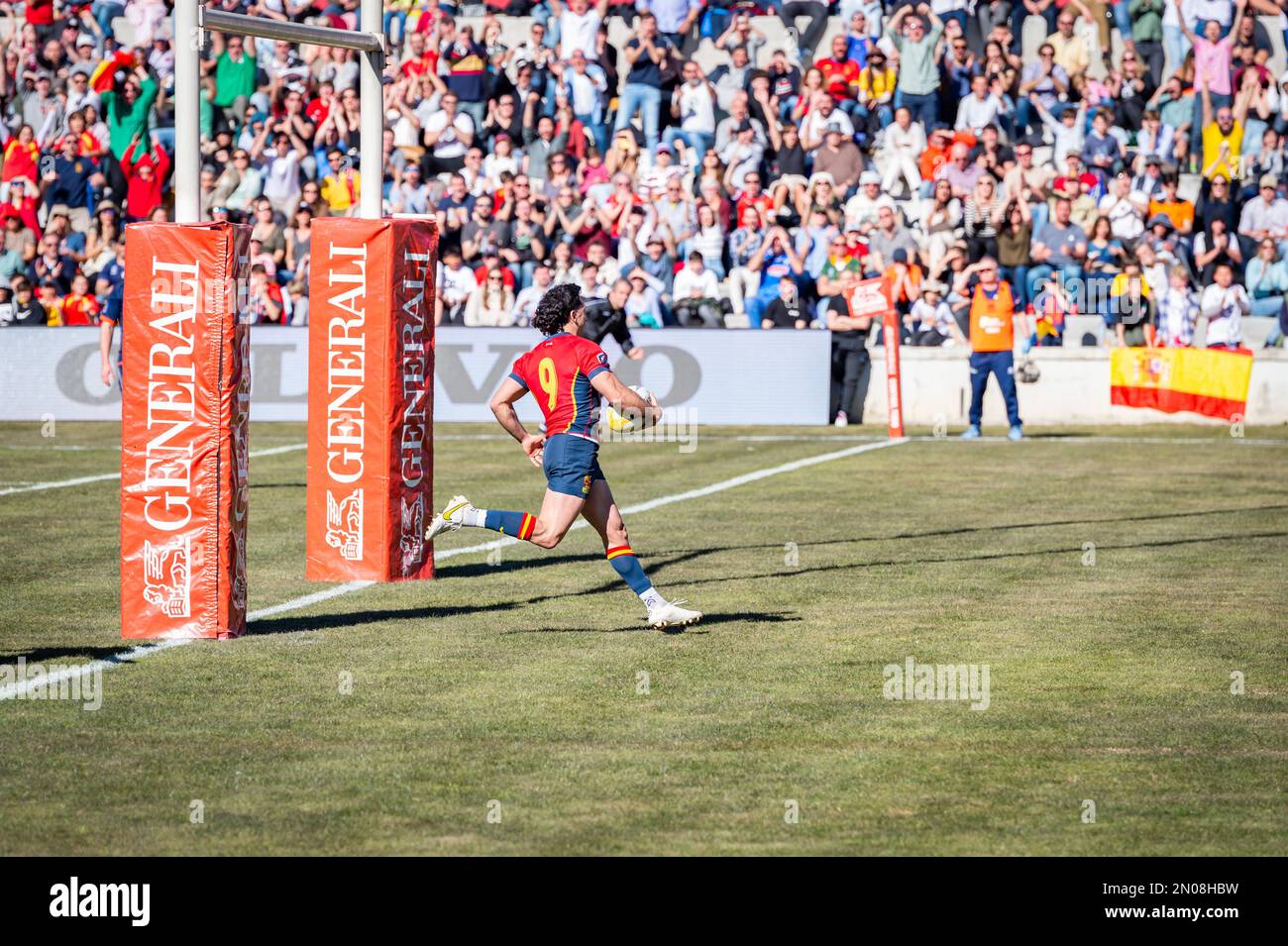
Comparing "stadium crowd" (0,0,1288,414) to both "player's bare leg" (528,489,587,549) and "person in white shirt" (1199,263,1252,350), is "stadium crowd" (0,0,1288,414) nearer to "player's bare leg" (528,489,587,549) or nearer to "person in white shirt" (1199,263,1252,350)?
"person in white shirt" (1199,263,1252,350)

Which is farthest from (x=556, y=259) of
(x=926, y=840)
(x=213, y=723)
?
(x=926, y=840)

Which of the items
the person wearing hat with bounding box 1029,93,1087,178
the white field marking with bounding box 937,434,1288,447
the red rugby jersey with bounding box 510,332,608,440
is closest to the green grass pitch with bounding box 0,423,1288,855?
the red rugby jersey with bounding box 510,332,608,440

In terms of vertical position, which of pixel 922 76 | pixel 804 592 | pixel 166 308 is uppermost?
pixel 922 76

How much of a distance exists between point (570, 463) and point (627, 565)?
26.3 inches

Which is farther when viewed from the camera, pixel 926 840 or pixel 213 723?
pixel 213 723

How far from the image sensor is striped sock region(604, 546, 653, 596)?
10.5 m

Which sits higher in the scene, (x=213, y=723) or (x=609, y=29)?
(x=609, y=29)

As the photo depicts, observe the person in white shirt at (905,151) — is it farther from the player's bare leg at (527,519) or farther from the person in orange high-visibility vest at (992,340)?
the player's bare leg at (527,519)

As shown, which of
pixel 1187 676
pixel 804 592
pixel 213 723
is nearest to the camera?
pixel 213 723

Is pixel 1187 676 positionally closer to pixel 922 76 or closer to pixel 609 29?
pixel 922 76

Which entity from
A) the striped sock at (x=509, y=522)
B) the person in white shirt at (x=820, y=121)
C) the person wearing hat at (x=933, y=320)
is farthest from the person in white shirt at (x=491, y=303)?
the striped sock at (x=509, y=522)

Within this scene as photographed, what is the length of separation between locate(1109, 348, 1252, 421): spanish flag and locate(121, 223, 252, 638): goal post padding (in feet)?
58.5
